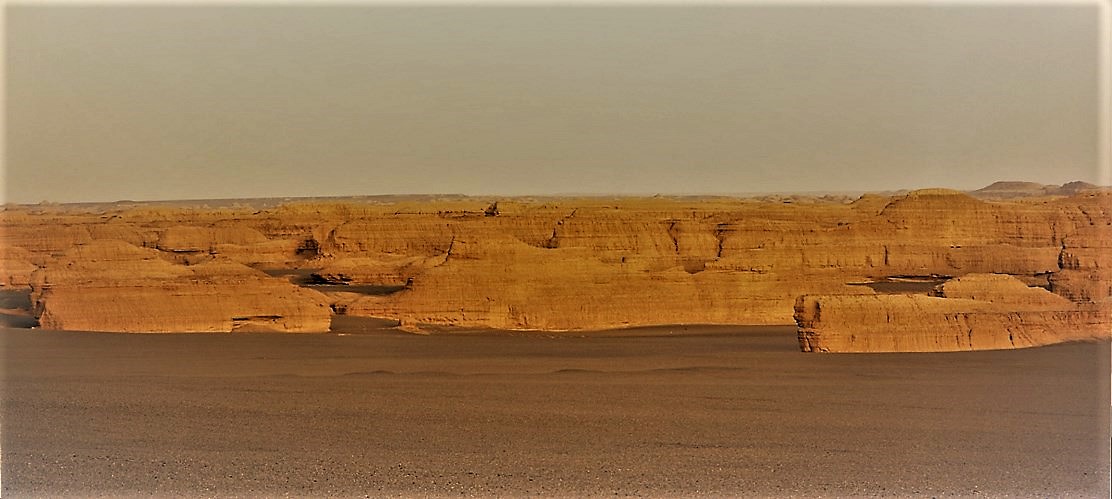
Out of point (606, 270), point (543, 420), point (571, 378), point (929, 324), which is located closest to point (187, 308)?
point (571, 378)

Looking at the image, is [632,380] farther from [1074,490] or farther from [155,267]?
[155,267]

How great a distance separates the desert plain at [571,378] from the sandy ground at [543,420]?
0.04 m

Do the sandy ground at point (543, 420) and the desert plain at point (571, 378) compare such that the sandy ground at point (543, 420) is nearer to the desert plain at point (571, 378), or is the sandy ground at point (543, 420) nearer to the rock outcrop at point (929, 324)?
the desert plain at point (571, 378)

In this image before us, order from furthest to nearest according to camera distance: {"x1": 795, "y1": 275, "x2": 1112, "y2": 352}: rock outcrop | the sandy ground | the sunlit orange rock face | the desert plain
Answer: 1. the sunlit orange rock face
2. {"x1": 795, "y1": 275, "x2": 1112, "y2": 352}: rock outcrop
3. the desert plain
4. the sandy ground

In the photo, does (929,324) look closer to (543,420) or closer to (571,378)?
(571,378)

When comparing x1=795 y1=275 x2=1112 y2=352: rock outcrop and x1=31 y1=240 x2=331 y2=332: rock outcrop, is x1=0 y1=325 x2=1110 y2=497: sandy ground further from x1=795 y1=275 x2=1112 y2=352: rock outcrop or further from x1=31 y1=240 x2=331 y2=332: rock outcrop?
x1=31 y1=240 x2=331 y2=332: rock outcrop

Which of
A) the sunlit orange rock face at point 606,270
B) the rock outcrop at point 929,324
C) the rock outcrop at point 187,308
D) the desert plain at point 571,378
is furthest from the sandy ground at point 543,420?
the sunlit orange rock face at point 606,270

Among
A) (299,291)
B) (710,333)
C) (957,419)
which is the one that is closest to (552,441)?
(957,419)

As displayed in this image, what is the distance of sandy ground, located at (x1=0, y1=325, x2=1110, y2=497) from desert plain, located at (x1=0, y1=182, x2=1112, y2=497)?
4 centimetres

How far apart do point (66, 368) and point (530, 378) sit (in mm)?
6454

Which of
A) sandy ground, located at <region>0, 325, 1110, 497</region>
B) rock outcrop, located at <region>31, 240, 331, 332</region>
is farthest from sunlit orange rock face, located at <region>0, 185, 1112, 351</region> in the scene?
sandy ground, located at <region>0, 325, 1110, 497</region>

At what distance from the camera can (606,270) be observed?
17.2 m

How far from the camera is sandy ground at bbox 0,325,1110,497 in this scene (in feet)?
24.1

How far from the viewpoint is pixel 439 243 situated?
31344 mm
